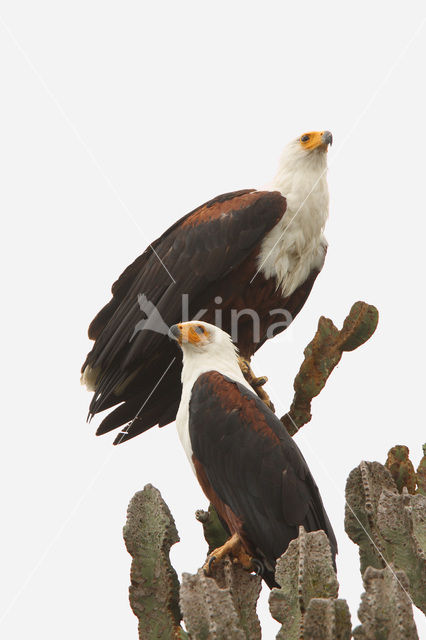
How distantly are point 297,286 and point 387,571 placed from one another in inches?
118

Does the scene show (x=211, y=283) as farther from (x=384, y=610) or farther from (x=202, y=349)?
(x=384, y=610)

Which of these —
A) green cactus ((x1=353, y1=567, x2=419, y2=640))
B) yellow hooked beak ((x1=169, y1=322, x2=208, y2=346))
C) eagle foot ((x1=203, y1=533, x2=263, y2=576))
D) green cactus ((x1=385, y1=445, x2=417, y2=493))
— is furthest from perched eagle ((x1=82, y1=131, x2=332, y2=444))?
green cactus ((x1=353, y1=567, x2=419, y2=640))

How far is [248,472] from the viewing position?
512 cm

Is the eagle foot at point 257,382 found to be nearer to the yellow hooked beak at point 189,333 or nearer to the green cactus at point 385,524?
the yellow hooked beak at point 189,333

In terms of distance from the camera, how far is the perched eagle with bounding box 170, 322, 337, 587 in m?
5.05

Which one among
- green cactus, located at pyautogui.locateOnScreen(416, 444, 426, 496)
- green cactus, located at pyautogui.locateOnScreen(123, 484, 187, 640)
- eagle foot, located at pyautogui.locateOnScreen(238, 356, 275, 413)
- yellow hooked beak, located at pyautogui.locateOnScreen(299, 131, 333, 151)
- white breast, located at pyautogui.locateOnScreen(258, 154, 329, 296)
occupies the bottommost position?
green cactus, located at pyautogui.locateOnScreen(123, 484, 187, 640)

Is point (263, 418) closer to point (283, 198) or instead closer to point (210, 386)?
point (210, 386)

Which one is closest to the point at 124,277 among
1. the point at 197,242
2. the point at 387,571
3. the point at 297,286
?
the point at 197,242

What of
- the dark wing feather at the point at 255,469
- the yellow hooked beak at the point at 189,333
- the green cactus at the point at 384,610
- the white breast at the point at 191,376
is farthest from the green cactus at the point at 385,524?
the yellow hooked beak at the point at 189,333

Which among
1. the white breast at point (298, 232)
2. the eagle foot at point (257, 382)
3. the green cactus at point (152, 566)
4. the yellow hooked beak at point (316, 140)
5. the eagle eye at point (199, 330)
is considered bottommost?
the green cactus at point (152, 566)

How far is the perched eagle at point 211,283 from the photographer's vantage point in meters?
6.64

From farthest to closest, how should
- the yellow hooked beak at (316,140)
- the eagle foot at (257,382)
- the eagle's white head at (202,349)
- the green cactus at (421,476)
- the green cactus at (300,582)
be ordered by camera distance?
1. the yellow hooked beak at (316,140)
2. the eagle foot at (257,382)
3. the eagle's white head at (202,349)
4. the green cactus at (421,476)
5. the green cactus at (300,582)

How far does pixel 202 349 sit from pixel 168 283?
117cm

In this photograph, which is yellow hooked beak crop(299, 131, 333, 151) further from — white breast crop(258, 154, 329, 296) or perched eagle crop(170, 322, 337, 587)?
perched eagle crop(170, 322, 337, 587)
